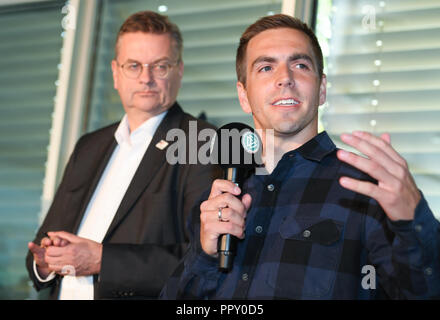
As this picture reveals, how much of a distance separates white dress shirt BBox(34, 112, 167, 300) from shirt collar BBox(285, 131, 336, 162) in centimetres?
106

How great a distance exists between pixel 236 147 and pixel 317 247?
38 centimetres

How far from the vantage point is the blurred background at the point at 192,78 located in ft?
8.98

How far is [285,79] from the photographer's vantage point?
6.08 feet

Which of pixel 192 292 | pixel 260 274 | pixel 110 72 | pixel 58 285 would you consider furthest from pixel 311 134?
pixel 110 72

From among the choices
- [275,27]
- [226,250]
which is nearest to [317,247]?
[226,250]

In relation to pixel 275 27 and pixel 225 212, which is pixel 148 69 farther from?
pixel 225 212

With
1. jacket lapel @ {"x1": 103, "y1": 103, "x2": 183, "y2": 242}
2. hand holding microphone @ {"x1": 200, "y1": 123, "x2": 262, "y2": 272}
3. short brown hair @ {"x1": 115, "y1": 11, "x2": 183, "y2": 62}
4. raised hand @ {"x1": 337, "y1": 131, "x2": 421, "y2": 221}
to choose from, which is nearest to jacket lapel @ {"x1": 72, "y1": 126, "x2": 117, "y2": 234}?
jacket lapel @ {"x1": 103, "y1": 103, "x2": 183, "y2": 242}

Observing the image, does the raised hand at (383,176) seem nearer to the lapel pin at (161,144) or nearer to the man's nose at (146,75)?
the lapel pin at (161,144)

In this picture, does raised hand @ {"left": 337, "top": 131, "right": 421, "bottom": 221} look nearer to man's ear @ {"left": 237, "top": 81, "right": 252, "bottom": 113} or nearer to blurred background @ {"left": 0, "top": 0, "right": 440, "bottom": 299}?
man's ear @ {"left": 237, "top": 81, "right": 252, "bottom": 113}

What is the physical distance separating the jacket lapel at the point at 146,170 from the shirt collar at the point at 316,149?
2.84 ft

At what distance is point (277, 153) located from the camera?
1.92m

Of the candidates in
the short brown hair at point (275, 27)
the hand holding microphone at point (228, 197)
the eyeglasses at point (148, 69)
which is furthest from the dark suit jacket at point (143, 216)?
the hand holding microphone at point (228, 197)
